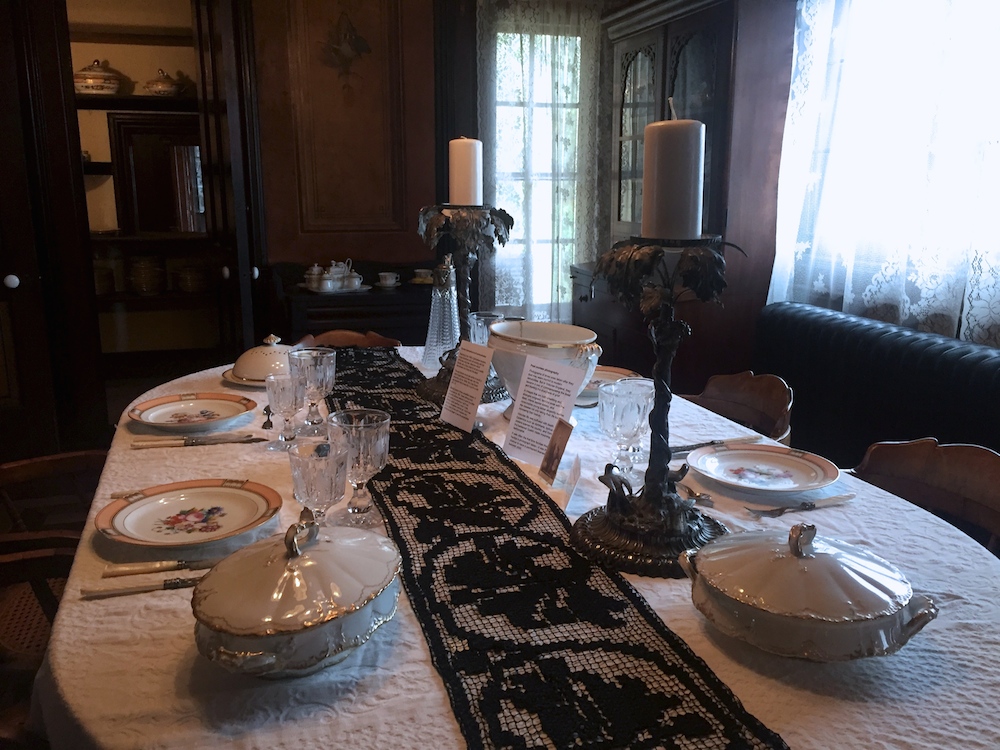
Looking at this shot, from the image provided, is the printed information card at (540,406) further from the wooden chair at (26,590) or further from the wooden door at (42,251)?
the wooden door at (42,251)

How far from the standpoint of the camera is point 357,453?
Result: 115 centimetres

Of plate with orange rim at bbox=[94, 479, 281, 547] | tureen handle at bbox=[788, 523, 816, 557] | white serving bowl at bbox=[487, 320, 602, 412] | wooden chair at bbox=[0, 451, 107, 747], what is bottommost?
wooden chair at bbox=[0, 451, 107, 747]

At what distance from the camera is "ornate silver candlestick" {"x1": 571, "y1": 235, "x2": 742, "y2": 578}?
96 cm

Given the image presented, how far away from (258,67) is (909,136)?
2691mm

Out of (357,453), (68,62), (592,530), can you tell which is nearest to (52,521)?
(68,62)

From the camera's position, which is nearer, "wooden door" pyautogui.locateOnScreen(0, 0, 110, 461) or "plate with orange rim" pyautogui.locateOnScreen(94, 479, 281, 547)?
"plate with orange rim" pyautogui.locateOnScreen(94, 479, 281, 547)

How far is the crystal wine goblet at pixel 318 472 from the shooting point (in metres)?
1.05

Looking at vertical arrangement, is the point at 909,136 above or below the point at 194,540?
above

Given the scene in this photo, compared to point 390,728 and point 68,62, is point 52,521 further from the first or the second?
point 390,728

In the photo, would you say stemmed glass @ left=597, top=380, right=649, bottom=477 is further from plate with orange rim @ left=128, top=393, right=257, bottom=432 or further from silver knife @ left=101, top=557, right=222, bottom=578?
plate with orange rim @ left=128, top=393, right=257, bottom=432

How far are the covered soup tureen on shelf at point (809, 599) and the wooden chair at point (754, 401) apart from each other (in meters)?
0.97

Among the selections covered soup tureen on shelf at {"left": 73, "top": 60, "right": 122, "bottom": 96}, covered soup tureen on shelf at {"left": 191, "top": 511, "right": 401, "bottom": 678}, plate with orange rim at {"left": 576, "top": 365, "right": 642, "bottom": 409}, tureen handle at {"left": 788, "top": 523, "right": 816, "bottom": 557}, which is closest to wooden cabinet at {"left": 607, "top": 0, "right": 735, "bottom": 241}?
plate with orange rim at {"left": 576, "top": 365, "right": 642, "bottom": 409}

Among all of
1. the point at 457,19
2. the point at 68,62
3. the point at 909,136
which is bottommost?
the point at 909,136

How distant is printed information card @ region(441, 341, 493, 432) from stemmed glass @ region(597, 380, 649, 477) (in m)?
0.26
